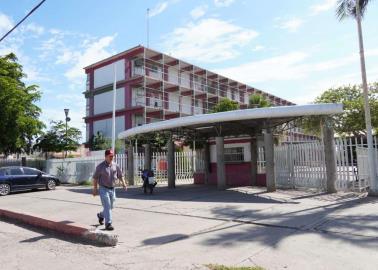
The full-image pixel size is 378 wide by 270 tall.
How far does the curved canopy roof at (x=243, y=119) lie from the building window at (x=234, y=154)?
3.97 ft

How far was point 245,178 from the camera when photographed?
70.0 feet

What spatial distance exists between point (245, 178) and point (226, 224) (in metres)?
11.9

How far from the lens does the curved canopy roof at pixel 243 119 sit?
572 inches

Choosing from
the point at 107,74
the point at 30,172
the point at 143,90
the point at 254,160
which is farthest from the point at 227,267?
the point at 107,74

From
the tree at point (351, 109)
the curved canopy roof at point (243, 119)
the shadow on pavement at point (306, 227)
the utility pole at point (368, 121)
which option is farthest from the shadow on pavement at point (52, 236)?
the tree at point (351, 109)

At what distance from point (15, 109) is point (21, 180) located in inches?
317

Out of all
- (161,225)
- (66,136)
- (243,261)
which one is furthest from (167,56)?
(243,261)

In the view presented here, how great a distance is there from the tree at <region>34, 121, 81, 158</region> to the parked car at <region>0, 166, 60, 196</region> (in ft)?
42.8

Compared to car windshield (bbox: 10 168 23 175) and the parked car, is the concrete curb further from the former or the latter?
car windshield (bbox: 10 168 23 175)

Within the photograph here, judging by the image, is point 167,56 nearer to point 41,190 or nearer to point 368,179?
point 41,190

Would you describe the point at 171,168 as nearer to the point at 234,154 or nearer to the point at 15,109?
the point at 234,154

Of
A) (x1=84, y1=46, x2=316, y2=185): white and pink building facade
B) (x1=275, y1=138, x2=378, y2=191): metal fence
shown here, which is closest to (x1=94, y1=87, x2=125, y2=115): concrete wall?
(x1=84, y1=46, x2=316, y2=185): white and pink building facade

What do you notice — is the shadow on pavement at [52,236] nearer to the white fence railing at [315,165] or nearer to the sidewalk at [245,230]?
the sidewalk at [245,230]

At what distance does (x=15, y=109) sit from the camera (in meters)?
27.3
